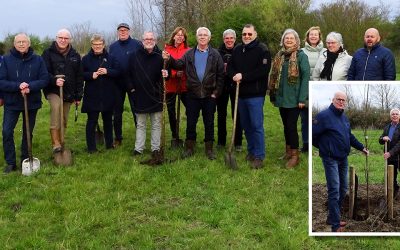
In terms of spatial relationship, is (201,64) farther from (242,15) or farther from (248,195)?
(242,15)

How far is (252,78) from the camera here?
24.9ft

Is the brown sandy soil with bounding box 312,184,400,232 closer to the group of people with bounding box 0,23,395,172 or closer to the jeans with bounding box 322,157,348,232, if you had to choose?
the jeans with bounding box 322,157,348,232

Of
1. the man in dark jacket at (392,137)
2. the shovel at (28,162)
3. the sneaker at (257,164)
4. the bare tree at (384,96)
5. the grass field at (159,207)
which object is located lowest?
the grass field at (159,207)

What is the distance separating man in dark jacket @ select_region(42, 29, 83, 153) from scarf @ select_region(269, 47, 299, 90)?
127 inches

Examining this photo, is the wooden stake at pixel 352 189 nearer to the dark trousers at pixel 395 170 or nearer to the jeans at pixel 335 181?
the jeans at pixel 335 181

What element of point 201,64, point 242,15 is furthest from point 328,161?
point 242,15

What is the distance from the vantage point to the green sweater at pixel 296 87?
7395mm

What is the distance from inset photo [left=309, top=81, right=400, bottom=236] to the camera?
4.24 m

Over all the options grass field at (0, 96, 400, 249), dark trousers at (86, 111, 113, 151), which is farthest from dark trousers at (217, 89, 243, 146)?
dark trousers at (86, 111, 113, 151)

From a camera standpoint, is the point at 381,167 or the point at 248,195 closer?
the point at 381,167

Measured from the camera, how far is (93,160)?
820 cm

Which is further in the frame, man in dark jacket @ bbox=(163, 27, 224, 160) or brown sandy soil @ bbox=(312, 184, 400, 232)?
man in dark jacket @ bbox=(163, 27, 224, 160)

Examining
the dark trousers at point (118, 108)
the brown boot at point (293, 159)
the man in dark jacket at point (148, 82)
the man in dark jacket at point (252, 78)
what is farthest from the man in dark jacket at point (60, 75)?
the brown boot at point (293, 159)

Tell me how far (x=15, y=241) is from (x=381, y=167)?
376 cm
